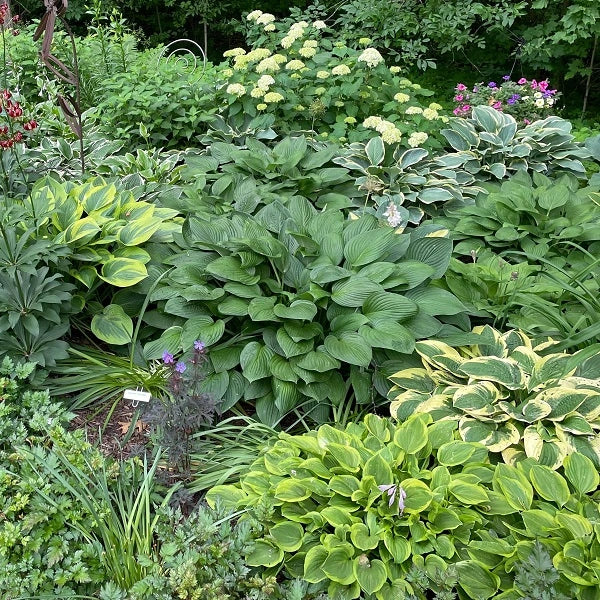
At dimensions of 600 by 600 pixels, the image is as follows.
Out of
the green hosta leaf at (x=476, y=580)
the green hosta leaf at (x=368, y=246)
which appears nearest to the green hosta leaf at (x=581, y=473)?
the green hosta leaf at (x=476, y=580)

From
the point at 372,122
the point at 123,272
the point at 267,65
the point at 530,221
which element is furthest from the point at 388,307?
the point at 267,65

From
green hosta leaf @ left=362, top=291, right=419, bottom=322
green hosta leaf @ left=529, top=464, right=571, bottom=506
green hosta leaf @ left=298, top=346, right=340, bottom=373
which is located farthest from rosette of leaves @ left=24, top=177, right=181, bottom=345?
green hosta leaf @ left=529, top=464, right=571, bottom=506

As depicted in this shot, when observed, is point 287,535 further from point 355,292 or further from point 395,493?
point 355,292

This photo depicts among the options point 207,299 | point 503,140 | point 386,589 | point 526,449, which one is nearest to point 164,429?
point 207,299

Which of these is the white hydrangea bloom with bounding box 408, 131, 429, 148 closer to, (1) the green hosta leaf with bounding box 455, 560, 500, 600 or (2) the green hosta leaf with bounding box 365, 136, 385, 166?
(2) the green hosta leaf with bounding box 365, 136, 385, 166

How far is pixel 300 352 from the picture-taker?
2561 mm

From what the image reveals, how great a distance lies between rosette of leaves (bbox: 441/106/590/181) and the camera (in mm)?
4273

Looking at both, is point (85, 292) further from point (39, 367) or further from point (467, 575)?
point (467, 575)

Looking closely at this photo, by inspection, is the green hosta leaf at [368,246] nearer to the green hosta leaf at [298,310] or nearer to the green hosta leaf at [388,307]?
the green hosta leaf at [388,307]

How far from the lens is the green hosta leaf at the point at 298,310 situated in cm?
255

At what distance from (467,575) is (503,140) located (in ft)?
11.0

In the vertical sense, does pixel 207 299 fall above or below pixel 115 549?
above

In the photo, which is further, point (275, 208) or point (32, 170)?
point (32, 170)

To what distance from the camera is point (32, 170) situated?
3787 millimetres
